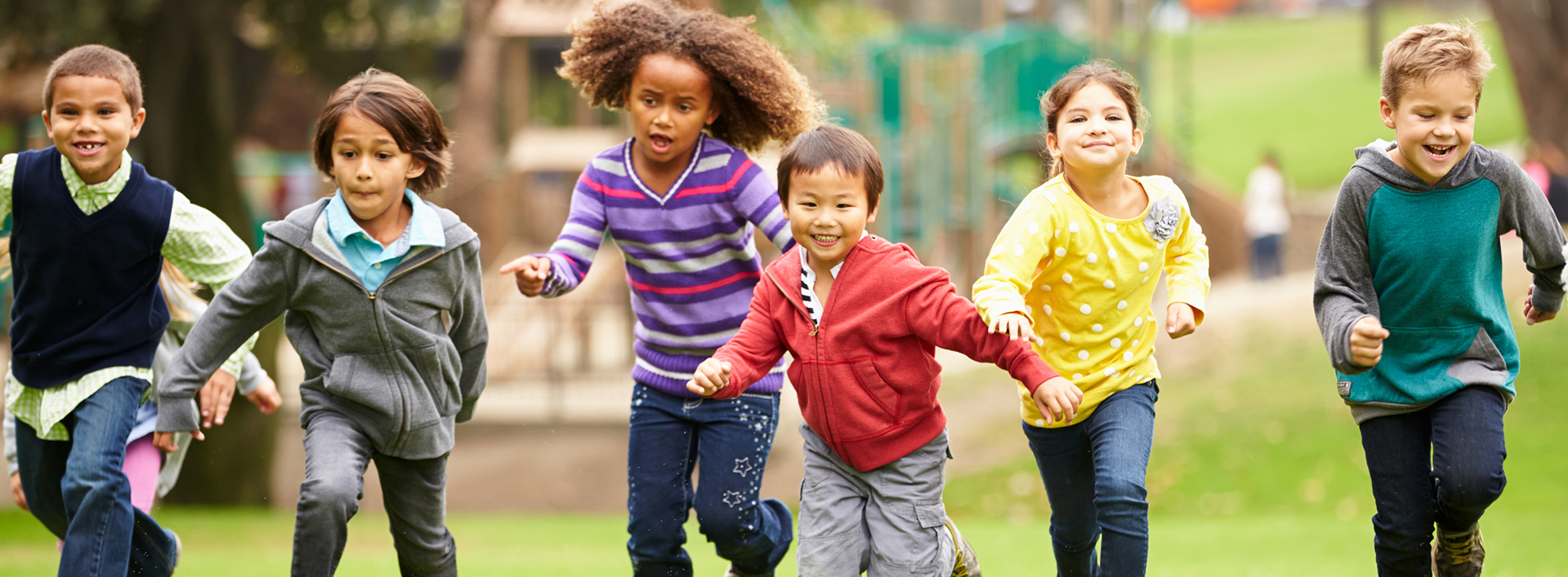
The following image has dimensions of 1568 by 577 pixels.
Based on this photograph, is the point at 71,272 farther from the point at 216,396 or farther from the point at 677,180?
the point at 677,180

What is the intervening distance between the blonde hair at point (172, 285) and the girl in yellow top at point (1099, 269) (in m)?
2.70

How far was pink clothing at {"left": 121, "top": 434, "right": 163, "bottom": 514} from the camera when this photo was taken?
166 inches

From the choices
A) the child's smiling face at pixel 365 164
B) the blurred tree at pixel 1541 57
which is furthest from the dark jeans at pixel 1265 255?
the child's smiling face at pixel 365 164

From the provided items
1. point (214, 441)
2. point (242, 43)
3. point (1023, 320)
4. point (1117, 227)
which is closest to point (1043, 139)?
point (1117, 227)

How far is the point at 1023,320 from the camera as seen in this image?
3.38m

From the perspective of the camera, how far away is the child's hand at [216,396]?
4.08 meters

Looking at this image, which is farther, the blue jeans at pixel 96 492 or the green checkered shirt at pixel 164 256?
the green checkered shirt at pixel 164 256

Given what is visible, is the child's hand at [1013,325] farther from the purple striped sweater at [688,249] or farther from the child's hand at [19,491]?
the child's hand at [19,491]

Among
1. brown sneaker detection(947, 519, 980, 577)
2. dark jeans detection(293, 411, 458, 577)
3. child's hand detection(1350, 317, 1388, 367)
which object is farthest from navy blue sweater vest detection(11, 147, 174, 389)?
child's hand detection(1350, 317, 1388, 367)

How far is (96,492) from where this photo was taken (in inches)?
152

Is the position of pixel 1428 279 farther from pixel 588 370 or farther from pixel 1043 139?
pixel 588 370

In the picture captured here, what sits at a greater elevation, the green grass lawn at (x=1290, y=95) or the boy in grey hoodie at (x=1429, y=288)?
the green grass lawn at (x=1290, y=95)

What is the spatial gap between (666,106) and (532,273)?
0.73 m

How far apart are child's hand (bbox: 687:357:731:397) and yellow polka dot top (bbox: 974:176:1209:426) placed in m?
0.88
